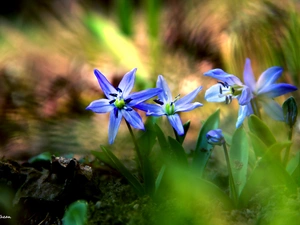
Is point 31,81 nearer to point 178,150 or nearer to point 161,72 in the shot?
point 161,72

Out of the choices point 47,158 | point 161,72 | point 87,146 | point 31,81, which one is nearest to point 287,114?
point 47,158

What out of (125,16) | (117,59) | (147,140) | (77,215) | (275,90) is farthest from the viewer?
(125,16)

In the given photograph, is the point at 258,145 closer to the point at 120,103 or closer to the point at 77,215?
the point at 120,103

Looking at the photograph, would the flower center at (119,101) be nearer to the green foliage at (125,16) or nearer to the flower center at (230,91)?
the flower center at (230,91)

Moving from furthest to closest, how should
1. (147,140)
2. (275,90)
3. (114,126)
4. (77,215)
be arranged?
(147,140) → (275,90) → (114,126) → (77,215)

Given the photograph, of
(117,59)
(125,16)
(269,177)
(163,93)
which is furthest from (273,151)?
(125,16)
